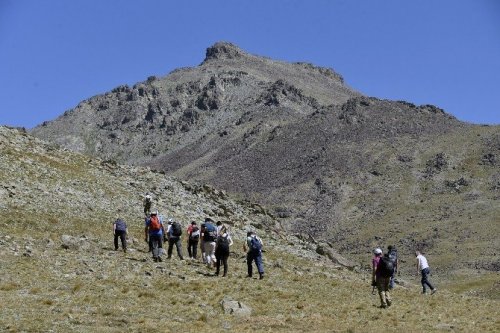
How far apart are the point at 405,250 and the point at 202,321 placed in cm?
12070

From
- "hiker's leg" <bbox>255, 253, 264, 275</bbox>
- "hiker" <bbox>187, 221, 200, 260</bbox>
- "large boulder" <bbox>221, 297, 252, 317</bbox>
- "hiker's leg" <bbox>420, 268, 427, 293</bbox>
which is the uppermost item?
"hiker" <bbox>187, 221, 200, 260</bbox>

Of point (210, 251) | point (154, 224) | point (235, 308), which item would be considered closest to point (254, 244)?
point (210, 251)

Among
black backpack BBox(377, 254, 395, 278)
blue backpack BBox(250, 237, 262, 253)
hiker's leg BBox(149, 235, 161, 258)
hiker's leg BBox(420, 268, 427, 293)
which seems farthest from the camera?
hiker's leg BBox(420, 268, 427, 293)

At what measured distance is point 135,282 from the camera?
25828mm

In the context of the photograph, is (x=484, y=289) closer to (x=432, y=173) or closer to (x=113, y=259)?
(x=113, y=259)

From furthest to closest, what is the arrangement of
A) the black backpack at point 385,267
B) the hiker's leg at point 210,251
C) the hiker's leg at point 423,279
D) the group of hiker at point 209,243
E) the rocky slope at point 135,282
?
1. the hiker's leg at point 423,279
2. the hiker's leg at point 210,251
3. the group of hiker at point 209,243
4. the black backpack at point 385,267
5. the rocky slope at point 135,282

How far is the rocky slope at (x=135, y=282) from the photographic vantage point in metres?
20.5

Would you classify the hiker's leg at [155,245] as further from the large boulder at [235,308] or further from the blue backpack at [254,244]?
the large boulder at [235,308]

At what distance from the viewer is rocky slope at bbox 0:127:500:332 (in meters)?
20.5

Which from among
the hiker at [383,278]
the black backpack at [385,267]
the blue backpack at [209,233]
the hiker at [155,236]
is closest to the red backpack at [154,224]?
the hiker at [155,236]

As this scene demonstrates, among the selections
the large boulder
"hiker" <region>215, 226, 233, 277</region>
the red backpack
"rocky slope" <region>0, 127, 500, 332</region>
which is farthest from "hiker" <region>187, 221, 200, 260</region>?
the large boulder

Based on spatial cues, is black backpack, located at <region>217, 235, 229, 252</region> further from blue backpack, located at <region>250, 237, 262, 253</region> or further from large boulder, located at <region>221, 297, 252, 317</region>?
large boulder, located at <region>221, 297, 252, 317</region>

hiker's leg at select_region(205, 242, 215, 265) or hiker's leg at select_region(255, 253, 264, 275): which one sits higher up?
hiker's leg at select_region(205, 242, 215, 265)

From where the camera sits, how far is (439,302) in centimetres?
2823
